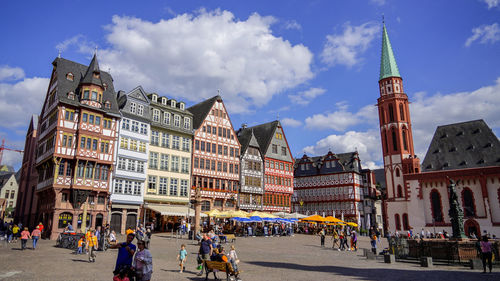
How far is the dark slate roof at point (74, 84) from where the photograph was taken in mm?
34125

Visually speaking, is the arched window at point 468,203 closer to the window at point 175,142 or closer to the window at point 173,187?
the window at point 173,187

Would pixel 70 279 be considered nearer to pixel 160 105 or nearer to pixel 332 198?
pixel 160 105

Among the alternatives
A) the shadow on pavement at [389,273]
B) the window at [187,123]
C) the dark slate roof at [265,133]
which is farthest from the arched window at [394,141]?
the shadow on pavement at [389,273]

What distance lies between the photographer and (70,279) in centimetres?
1246

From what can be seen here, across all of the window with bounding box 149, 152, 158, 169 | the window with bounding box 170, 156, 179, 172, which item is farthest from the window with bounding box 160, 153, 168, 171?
the window with bounding box 170, 156, 179, 172

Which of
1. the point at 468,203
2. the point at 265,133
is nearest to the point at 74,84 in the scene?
the point at 265,133

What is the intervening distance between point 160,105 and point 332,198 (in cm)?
3815

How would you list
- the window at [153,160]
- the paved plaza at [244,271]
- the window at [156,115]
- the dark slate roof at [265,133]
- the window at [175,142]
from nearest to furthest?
the paved plaza at [244,271]
the window at [153,160]
the window at [156,115]
the window at [175,142]
the dark slate roof at [265,133]

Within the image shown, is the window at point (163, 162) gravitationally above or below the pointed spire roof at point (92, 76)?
below

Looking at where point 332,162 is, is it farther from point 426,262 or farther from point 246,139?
point 426,262

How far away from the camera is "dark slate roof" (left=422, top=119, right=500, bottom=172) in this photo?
165 ft

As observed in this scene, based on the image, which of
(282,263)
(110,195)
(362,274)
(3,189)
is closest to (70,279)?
(282,263)

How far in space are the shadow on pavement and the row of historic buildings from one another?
73.8 ft

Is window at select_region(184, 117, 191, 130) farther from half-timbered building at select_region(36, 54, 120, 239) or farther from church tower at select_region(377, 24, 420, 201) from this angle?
church tower at select_region(377, 24, 420, 201)
